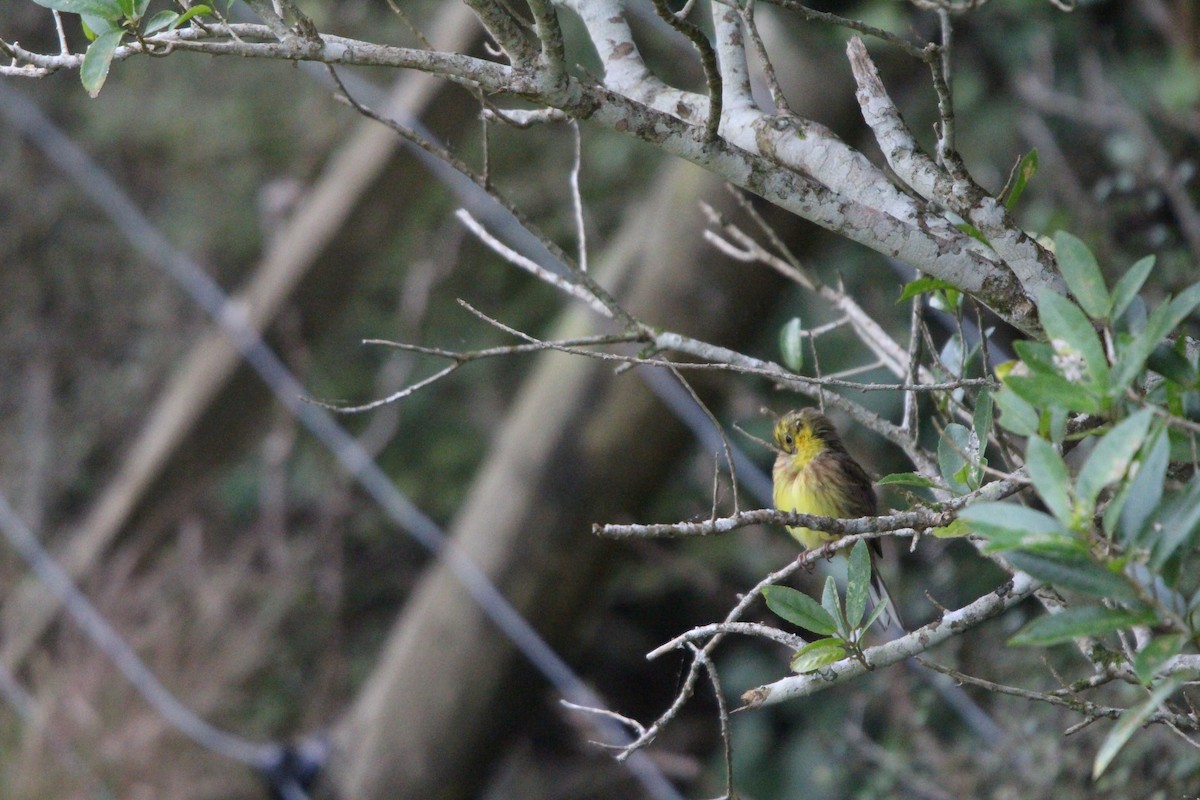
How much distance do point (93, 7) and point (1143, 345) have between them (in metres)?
1.11

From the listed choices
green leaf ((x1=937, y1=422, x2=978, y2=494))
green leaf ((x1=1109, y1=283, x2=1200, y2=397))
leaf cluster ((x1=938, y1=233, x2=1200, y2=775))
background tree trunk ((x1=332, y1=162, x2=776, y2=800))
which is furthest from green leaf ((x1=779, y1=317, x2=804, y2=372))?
background tree trunk ((x1=332, y1=162, x2=776, y2=800))

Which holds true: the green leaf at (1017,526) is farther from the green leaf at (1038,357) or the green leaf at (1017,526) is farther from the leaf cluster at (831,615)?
the leaf cluster at (831,615)

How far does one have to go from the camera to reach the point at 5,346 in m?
6.29

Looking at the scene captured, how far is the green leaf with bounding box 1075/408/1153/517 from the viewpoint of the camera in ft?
3.22

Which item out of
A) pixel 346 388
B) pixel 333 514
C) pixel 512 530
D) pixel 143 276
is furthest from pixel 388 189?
pixel 143 276

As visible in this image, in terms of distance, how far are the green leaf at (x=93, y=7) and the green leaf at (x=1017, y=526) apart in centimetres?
102

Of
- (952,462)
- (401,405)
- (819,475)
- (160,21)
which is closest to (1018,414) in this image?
(952,462)

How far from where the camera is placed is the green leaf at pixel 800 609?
1415 millimetres

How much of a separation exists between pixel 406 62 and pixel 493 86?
0.31 feet

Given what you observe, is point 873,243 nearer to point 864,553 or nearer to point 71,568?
point 864,553

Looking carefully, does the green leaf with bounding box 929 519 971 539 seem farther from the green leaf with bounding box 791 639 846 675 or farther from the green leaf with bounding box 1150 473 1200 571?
the green leaf with bounding box 1150 473 1200 571

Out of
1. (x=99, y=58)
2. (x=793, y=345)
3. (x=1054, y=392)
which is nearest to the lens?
(x=1054, y=392)

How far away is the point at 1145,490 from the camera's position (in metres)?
1.00

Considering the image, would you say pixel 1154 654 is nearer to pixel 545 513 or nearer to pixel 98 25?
pixel 98 25
